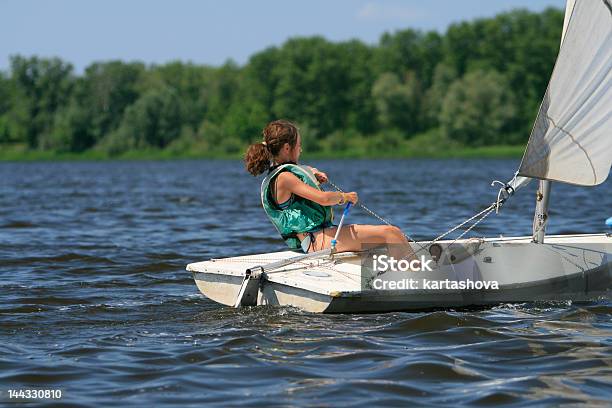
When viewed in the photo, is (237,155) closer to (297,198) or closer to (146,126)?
(146,126)

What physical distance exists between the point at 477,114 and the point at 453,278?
76583 millimetres

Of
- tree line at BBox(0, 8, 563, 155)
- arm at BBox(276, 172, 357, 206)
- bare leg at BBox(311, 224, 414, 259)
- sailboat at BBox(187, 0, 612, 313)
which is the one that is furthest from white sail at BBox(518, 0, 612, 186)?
tree line at BBox(0, 8, 563, 155)

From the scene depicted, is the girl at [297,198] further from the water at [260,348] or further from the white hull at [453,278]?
the water at [260,348]

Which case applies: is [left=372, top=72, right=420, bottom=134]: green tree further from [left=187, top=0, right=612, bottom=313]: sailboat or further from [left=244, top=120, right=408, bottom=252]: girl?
[left=244, top=120, right=408, bottom=252]: girl

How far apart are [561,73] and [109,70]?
101701 millimetres

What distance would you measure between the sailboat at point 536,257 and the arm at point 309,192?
1.55 ft

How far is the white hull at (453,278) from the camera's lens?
756 centimetres

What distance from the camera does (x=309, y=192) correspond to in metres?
7.81

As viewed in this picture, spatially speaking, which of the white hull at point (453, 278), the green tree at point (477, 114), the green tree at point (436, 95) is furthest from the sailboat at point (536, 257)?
the green tree at point (436, 95)

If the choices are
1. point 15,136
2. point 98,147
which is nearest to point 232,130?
point 98,147

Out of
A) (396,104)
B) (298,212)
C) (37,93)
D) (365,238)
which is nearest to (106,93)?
(37,93)

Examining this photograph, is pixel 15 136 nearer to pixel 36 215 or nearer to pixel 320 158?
pixel 320 158

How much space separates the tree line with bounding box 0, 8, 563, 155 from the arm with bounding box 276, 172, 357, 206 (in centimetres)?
7912

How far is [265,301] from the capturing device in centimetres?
781
